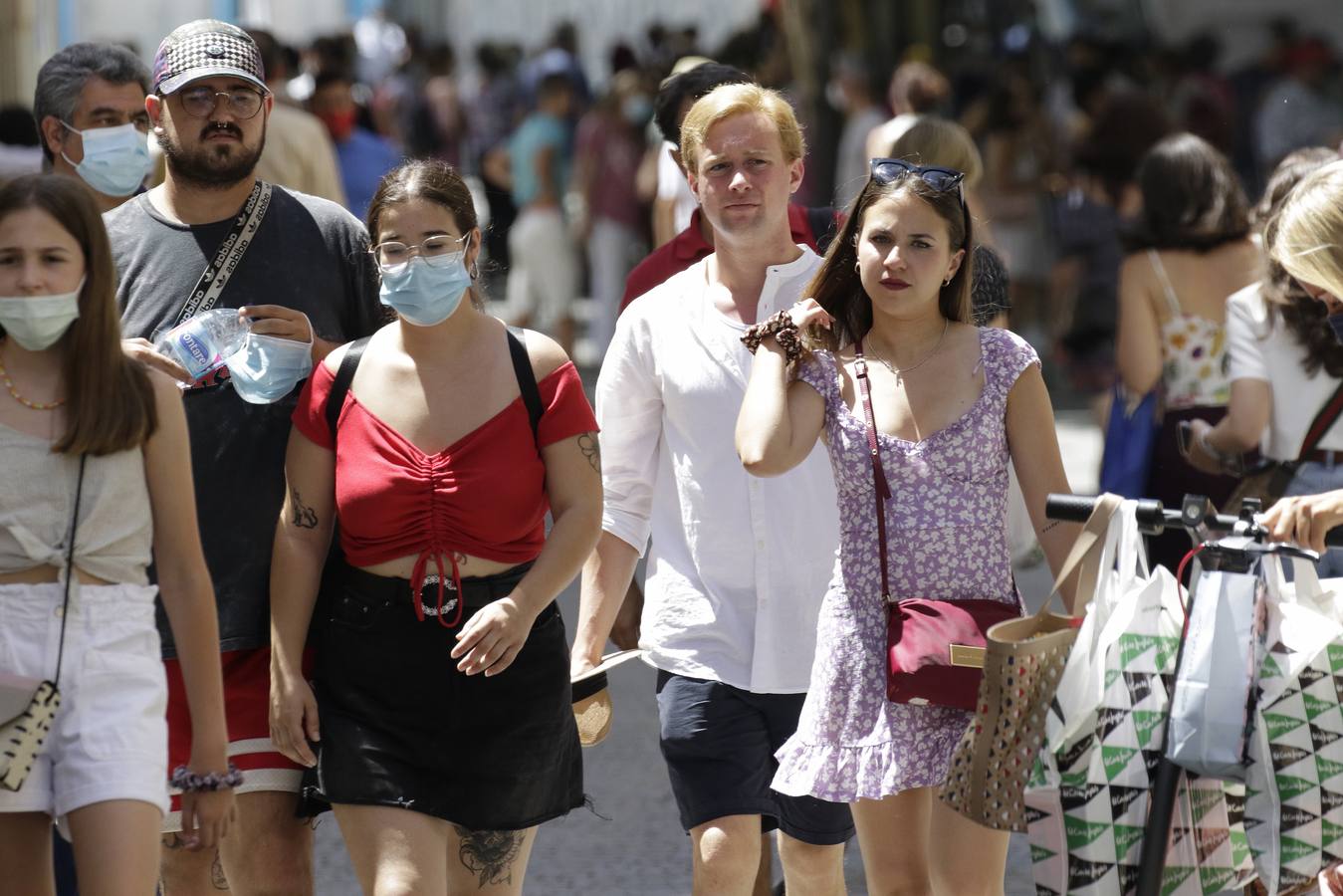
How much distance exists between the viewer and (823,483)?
482 centimetres

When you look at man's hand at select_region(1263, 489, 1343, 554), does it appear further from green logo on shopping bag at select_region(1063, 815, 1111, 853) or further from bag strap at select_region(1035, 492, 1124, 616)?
green logo on shopping bag at select_region(1063, 815, 1111, 853)

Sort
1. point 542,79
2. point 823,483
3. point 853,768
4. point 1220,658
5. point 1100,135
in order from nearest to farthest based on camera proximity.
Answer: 1. point 1220,658
2. point 853,768
3. point 823,483
4. point 1100,135
5. point 542,79

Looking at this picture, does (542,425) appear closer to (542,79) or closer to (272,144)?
(272,144)

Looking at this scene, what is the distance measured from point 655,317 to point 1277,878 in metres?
2.02

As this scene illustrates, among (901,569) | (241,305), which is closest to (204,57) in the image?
(241,305)

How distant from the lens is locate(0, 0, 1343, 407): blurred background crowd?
1180 cm

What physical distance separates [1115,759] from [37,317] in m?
2.01

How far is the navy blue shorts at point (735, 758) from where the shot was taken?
4.75 m

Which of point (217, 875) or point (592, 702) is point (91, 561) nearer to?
point (217, 875)

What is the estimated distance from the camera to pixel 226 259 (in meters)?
4.62

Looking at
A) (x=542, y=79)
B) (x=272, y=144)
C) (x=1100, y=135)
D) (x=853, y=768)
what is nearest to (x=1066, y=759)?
(x=853, y=768)

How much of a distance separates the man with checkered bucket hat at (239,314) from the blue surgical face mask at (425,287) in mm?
355

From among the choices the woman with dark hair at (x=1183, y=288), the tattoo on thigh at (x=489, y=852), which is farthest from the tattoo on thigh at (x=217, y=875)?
the woman with dark hair at (x=1183, y=288)

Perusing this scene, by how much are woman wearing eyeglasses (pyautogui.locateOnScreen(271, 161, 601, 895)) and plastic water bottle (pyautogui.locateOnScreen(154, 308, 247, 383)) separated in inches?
9.7
